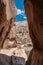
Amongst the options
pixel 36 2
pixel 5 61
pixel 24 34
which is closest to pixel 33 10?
pixel 36 2

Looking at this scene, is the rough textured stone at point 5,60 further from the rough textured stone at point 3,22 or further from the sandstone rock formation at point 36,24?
the sandstone rock formation at point 36,24

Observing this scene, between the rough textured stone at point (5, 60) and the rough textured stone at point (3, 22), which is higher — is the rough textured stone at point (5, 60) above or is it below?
below

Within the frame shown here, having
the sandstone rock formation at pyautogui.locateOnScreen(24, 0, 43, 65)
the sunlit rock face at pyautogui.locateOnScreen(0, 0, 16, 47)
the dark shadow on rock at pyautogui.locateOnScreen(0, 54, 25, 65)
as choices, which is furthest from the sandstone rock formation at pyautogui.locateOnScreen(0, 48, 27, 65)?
the sandstone rock formation at pyautogui.locateOnScreen(24, 0, 43, 65)

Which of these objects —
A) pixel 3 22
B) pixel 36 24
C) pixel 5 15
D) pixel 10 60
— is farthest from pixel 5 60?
pixel 36 24

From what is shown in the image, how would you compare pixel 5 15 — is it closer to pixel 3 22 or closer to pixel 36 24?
pixel 3 22

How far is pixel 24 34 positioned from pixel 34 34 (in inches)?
144

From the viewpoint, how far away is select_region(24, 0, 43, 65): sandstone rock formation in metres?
1.38

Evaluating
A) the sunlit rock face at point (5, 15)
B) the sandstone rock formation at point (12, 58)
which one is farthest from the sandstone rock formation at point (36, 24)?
the sandstone rock formation at point (12, 58)

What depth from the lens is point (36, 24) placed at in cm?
145

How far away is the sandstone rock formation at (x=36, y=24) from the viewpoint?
4.51 feet

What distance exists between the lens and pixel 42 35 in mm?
1428

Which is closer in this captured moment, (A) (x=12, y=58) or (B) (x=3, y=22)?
(B) (x=3, y=22)

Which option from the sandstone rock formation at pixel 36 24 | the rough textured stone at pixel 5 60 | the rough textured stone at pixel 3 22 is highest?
the sandstone rock formation at pixel 36 24

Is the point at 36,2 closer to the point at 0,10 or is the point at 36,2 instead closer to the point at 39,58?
the point at 39,58
